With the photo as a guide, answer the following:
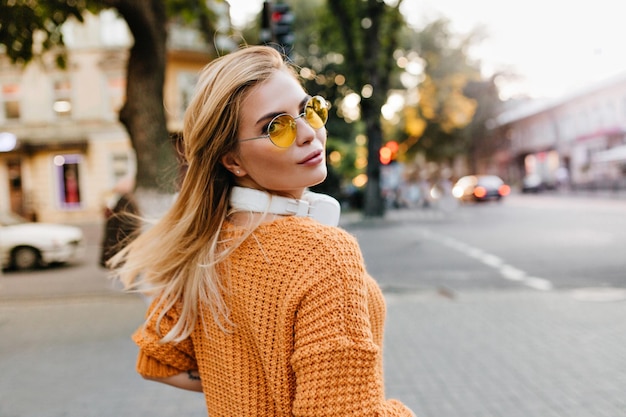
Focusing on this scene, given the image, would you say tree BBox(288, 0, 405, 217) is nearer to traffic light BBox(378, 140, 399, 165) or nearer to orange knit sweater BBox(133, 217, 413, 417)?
traffic light BBox(378, 140, 399, 165)

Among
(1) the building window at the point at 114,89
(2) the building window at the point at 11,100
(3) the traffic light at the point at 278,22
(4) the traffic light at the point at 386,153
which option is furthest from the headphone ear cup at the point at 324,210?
(2) the building window at the point at 11,100

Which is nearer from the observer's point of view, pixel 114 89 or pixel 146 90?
pixel 146 90

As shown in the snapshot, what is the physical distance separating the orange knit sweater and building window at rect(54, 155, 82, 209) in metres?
27.8

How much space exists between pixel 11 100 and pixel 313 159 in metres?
29.1

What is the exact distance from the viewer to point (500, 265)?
1034 centimetres

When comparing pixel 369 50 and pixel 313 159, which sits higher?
pixel 369 50

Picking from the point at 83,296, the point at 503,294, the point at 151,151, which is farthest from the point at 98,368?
the point at 503,294

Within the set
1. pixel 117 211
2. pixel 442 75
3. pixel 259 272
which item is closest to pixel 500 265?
pixel 117 211

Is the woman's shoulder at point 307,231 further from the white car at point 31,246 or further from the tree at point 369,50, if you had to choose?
the tree at point 369,50

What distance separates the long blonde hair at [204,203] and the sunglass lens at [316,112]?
4.3 inches

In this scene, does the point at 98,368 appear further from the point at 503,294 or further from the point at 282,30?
the point at 503,294

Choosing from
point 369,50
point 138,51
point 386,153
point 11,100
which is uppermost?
point 369,50

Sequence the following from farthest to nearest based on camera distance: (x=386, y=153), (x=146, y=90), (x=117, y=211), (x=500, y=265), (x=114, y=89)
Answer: (x=114, y=89), (x=386, y=153), (x=500, y=265), (x=146, y=90), (x=117, y=211)

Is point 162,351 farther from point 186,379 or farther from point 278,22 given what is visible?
point 278,22
